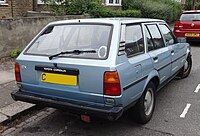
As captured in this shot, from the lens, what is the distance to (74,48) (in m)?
3.30

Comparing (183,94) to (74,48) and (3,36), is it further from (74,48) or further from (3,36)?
(3,36)

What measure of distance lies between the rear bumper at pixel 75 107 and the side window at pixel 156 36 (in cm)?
166

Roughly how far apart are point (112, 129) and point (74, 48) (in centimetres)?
132

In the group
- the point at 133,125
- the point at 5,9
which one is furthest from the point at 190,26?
the point at 133,125

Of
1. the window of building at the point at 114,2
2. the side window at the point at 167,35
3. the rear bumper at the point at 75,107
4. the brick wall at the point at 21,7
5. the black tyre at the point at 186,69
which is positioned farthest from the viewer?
the window of building at the point at 114,2

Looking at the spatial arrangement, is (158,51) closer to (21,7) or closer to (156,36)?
(156,36)

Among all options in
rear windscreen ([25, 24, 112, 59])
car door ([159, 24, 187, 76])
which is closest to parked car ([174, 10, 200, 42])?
car door ([159, 24, 187, 76])

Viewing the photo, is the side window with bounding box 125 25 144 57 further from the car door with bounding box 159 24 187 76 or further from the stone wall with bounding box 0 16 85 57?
the stone wall with bounding box 0 16 85 57

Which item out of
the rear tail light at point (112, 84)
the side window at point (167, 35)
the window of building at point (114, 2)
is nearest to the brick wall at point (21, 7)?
the window of building at point (114, 2)

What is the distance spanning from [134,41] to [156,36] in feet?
3.01

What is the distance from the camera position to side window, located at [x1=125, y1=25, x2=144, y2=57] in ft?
10.8

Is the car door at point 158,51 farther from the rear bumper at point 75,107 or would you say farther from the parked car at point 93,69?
the rear bumper at point 75,107

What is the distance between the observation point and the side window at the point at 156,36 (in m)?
4.06

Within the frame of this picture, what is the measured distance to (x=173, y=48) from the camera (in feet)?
15.6
